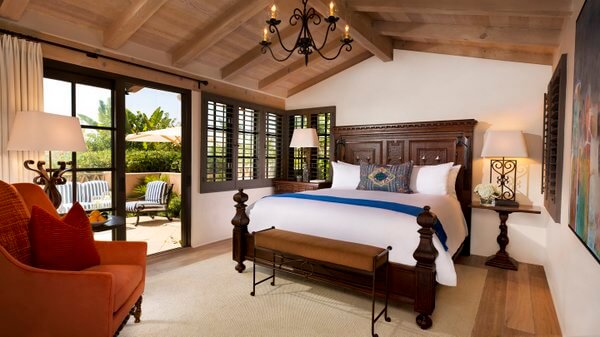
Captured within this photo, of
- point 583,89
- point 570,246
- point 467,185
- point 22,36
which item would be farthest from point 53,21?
point 467,185

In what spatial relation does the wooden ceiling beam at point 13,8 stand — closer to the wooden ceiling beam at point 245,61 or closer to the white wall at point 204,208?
the white wall at point 204,208

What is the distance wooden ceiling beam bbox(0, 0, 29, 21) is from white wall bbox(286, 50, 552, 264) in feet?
13.3

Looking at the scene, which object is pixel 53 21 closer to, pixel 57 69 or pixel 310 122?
pixel 57 69

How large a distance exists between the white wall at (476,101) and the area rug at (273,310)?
1.04m

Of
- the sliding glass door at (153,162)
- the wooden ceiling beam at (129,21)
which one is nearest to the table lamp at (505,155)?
the wooden ceiling beam at (129,21)

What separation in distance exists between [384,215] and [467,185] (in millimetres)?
2115

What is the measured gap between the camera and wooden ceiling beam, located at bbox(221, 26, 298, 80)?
13.7ft

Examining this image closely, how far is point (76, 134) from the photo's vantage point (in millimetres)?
2623

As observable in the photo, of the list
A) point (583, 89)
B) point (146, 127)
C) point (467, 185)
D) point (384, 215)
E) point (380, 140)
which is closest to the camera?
point (583, 89)

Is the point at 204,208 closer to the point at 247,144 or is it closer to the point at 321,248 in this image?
the point at 247,144

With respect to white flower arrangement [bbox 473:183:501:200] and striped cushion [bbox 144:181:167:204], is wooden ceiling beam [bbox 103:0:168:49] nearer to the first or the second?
striped cushion [bbox 144:181:167:204]

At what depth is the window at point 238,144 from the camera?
4.62 m

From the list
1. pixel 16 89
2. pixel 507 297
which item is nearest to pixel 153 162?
pixel 16 89

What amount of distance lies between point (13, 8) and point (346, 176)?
3845 mm
